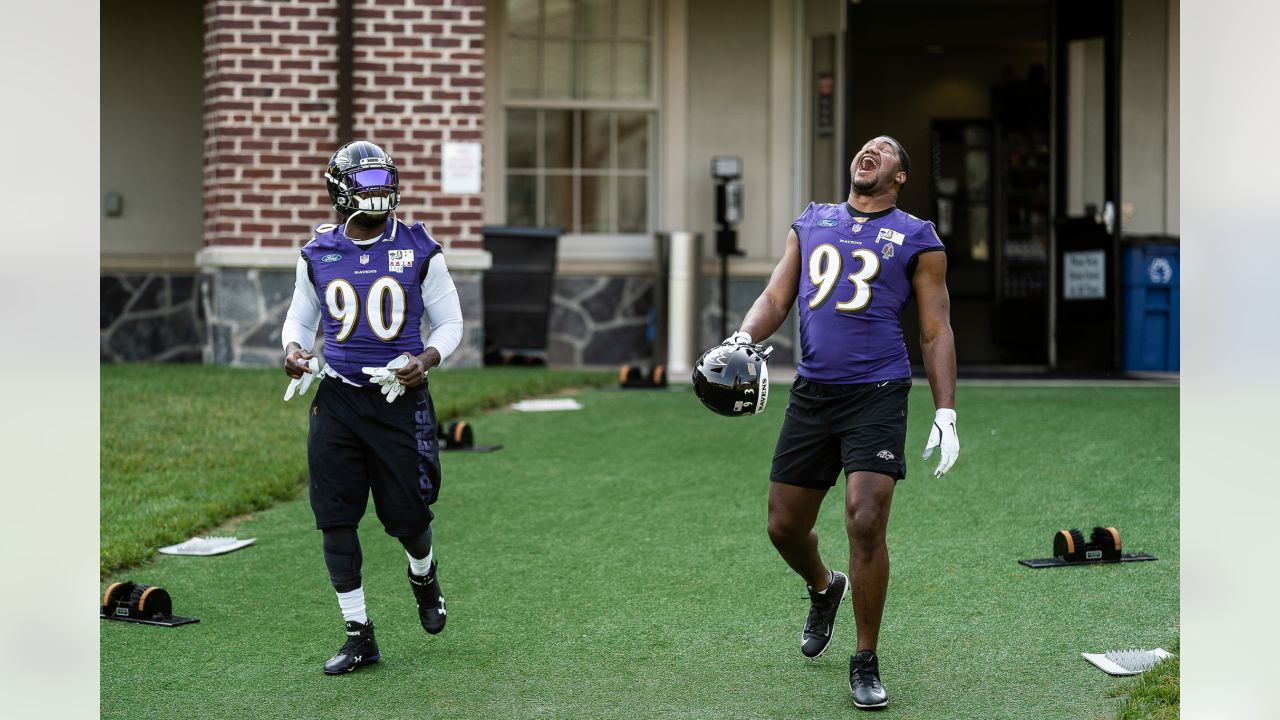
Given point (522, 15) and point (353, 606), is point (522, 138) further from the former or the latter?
point (353, 606)

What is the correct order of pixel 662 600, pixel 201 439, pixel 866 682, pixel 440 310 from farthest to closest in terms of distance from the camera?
pixel 201 439 → pixel 662 600 → pixel 440 310 → pixel 866 682

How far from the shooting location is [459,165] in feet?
43.6

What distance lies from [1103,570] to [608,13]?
9.86 metres

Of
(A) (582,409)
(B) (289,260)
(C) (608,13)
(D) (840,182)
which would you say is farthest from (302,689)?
(C) (608,13)

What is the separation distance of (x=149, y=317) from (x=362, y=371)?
1050cm

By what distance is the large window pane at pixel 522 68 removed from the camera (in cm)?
1492

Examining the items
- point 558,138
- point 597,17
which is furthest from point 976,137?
point 558,138

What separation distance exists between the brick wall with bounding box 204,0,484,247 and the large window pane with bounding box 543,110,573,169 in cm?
176

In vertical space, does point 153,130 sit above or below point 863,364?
above

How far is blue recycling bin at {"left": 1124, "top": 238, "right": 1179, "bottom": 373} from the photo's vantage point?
46.1ft

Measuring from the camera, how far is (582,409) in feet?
37.1

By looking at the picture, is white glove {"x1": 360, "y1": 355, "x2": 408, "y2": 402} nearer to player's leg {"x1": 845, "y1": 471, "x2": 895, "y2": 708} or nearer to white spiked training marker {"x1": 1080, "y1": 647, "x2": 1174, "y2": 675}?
player's leg {"x1": 845, "y1": 471, "x2": 895, "y2": 708}

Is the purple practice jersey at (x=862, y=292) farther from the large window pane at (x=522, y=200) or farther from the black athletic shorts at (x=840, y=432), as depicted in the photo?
the large window pane at (x=522, y=200)

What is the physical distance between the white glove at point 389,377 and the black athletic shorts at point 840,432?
49.9 inches
